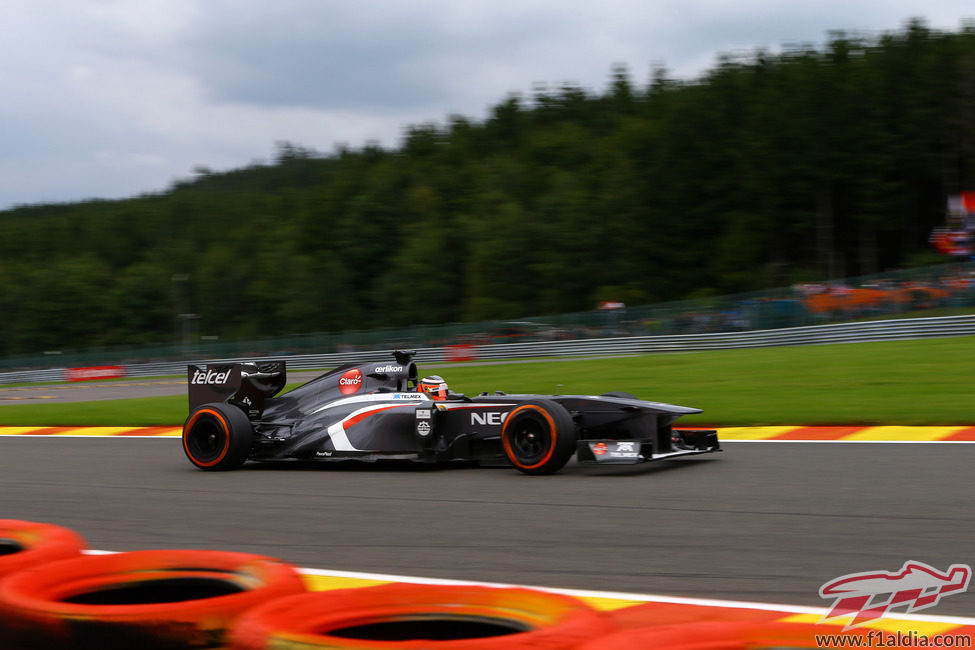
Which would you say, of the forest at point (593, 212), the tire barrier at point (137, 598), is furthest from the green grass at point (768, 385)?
the forest at point (593, 212)

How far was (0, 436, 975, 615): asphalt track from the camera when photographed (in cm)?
520

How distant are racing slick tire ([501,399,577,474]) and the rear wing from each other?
10.4 ft

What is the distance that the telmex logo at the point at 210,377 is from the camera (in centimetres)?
1092

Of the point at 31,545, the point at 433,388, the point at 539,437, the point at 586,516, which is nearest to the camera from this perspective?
the point at 31,545

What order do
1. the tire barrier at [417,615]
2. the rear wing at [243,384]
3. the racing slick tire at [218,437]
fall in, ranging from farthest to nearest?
the rear wing at [243,384]
the racing slick tire at [218,437]
the tire barrier at [417,615]

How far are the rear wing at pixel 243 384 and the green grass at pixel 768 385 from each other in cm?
526

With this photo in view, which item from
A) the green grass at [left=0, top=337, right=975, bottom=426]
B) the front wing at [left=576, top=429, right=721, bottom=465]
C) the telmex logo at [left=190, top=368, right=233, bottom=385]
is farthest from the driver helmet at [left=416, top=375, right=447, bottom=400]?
the green grass at [left=0, top=337, right=975, bottom=426]

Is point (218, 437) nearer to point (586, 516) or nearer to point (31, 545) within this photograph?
point (586, 516)

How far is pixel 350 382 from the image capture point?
10.2 meters

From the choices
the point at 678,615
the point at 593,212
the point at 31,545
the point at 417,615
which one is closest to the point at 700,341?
the point at 31,545

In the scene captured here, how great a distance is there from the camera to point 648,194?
68.4m

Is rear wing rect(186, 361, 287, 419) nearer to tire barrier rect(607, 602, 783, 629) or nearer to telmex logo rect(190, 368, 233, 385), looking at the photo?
telmex logo rect(190, 368, 233, 385)

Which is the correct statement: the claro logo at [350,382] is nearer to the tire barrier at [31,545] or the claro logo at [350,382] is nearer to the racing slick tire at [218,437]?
the racing slick tire at [218,437]

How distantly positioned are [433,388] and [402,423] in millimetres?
720
